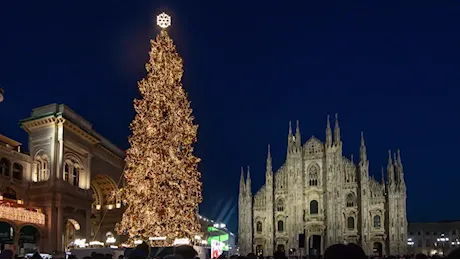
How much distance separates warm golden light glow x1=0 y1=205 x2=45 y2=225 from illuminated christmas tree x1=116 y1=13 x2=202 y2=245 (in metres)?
8.12

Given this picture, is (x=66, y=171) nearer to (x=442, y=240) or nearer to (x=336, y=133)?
(x=336, y=133)

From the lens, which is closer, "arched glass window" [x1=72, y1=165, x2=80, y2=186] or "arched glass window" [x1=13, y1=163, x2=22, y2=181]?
"arched glass window" [x1=13, y1=163, x2=22, y2=181]

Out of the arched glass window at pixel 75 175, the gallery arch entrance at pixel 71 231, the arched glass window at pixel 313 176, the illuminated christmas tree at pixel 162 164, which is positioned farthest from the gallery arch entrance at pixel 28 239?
the arched glass window at pixel 313 176

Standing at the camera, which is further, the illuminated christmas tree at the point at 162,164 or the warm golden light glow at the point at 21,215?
the warm golden light glow at the point at 21,215

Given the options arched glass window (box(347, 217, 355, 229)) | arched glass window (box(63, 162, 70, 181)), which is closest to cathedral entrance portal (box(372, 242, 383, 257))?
arched glass window (box(347, 217, 355, 229))

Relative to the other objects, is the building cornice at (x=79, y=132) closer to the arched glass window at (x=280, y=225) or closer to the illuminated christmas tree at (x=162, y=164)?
the illuminated christmas tree at (x=162, y=164)

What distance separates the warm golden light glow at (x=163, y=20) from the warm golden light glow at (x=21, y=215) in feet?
50.2

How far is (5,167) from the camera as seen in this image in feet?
125

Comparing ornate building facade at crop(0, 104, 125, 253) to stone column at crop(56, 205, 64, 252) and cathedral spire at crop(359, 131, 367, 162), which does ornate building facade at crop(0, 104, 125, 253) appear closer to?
stone column at crop(56, 205, 64, 252)

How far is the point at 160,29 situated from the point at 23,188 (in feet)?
51.6

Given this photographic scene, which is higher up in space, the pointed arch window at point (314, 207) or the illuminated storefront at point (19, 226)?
the pointed arch window at point (314, 207)

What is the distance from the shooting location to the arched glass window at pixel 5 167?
124ft

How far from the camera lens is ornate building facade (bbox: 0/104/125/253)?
124 feet

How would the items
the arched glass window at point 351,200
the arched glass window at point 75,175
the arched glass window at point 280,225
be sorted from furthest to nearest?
1. the arched glass window at point 280,225
2. the arched glass window at point 351,200
3. the arched glass window at point 75,175
